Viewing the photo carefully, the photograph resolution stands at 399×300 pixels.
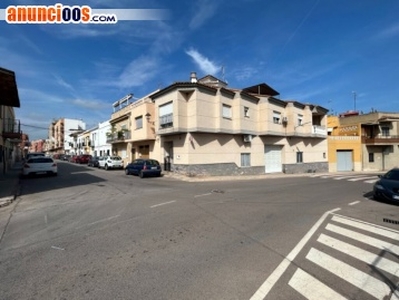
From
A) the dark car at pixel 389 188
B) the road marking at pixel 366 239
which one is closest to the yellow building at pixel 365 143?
the dark car at pixel 389 188

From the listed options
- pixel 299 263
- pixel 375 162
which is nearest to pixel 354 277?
pixel 299 263

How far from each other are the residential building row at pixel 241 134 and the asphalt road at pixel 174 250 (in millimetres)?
12455

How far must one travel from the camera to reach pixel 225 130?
862 inches

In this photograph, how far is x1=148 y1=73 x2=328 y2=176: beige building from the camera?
20.6 meters

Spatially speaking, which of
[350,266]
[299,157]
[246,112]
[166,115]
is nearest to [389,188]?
[350,266]

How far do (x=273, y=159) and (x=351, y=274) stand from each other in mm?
24380

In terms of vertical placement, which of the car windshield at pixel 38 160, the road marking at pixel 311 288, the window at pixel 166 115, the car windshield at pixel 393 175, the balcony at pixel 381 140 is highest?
the window at pixel 166 115

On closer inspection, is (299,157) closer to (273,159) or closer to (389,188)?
(273,159)

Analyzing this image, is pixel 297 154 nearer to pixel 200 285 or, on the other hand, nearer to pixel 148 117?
pixel 148 117

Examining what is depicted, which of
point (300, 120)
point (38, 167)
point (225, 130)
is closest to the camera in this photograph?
point (38, 167)

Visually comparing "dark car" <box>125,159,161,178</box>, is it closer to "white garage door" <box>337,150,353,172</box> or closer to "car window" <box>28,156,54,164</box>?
"car window" <box>28,156,54,164</box>

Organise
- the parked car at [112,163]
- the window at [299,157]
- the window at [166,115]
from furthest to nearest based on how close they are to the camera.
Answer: the window at [299,157] → the parked car at [112,163] → the window at [166,115]

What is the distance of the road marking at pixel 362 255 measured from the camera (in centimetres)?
409

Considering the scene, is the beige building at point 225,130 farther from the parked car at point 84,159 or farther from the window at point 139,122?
the parked car at point 84,159
